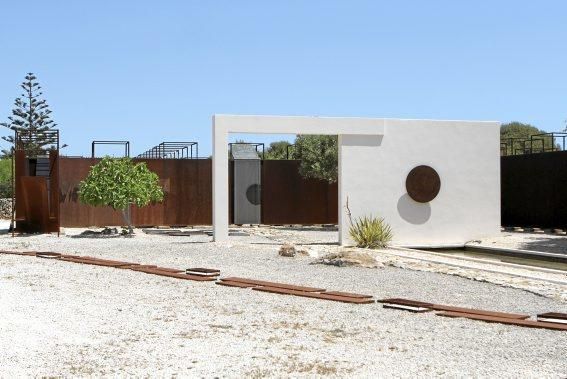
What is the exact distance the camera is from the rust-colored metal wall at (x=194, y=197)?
91.2 feet

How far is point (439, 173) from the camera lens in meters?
20.6

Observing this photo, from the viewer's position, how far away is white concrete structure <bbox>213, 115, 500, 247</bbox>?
19.4 meters

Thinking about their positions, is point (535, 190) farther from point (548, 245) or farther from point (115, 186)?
point (115, 186)

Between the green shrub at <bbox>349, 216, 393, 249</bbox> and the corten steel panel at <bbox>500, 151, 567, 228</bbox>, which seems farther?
the corten steel panel at <bbox>500, 151, 567, 228</bbox>

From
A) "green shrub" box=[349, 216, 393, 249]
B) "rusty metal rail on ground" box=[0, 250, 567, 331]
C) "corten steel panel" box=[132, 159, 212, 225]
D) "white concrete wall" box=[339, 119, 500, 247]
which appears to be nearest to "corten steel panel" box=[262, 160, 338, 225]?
"corten steel panel" box=[132, 159, 212, 225]

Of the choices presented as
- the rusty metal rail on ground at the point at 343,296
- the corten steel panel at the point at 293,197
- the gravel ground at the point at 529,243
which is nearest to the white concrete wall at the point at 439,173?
the gravel ground at the point at 529,243

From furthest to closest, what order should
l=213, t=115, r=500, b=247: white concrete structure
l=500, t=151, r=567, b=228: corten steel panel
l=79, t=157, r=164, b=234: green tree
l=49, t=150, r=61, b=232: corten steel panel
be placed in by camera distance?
l=500, t=151, r=567, b=228: corten steel panel < l=49, t=150, r=61, b=232: corten steel panel < l=79, t=157, r=164, b=234: green tree < l=213, t=115, r=500, b=247: white concrete structure

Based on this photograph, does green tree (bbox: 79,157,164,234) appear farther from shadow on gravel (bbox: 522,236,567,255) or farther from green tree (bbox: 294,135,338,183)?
shadow on gravel (bbox: 522,236,567,255)

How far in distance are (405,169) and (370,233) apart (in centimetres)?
208

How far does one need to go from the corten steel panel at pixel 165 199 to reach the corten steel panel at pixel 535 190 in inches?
421

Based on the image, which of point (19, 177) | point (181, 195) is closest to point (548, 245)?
point (181, 195)

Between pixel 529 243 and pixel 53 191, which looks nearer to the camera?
pixel 529 243

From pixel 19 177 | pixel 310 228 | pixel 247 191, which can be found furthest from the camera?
pixel 247 191

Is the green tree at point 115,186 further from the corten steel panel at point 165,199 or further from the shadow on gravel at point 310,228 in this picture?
the shadow on gravel at point 310,228
